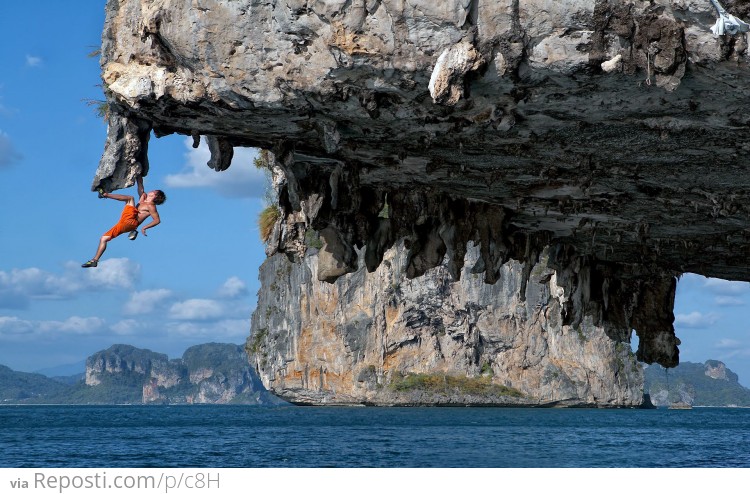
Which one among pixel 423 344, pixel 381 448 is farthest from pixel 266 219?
pixel 423 344

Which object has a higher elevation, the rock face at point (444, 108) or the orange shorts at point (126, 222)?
the rock face at point (444, 108)

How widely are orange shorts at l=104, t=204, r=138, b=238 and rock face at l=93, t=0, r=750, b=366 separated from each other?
0.30 m

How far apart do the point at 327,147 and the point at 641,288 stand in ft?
41.6

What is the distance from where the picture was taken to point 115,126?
10250 mm

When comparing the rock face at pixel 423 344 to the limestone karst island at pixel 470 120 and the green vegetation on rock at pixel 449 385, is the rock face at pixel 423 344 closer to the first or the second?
the green vegetation on rock at pixel 449 385

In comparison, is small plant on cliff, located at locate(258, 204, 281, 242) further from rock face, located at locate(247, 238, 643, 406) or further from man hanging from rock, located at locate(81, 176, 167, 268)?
rock face, located at locate(247, 238, 643, 406)

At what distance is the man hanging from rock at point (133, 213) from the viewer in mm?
10438

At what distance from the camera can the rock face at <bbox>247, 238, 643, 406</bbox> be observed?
113375mm

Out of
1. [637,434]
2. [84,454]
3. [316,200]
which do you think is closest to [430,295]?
[637,434]

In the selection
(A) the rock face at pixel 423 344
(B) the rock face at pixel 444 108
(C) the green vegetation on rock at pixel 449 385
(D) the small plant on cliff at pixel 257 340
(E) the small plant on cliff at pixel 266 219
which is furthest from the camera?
(D) the small plant on cliff at pixel 257 340

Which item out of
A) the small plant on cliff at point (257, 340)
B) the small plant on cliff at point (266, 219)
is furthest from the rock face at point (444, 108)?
the small plant on cliff at point (257, 340)

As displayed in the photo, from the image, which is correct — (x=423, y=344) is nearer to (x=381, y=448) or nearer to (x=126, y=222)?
(x=381, y=448)

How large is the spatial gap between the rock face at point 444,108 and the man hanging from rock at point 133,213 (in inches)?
8.6
